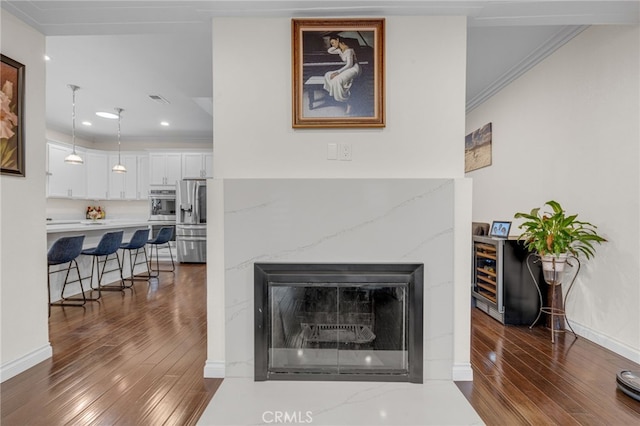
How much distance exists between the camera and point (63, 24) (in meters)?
2.19

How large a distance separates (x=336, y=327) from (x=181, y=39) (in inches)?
110

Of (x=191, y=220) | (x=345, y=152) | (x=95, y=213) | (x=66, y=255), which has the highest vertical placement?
(x=345, y=152)

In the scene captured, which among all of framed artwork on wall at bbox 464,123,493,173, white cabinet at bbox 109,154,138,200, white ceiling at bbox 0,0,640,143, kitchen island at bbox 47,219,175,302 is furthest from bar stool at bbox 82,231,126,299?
framed artwork on wall at bbox 464,123,493,173

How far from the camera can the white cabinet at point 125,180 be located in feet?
22.2

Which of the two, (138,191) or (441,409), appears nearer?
(441,409)

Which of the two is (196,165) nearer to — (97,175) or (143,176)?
(143,176)

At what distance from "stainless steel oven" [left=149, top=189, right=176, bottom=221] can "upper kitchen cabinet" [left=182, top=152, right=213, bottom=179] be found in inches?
19.0

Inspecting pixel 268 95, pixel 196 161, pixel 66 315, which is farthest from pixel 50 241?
pixel 196 161

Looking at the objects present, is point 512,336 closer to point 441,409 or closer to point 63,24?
point 441,409

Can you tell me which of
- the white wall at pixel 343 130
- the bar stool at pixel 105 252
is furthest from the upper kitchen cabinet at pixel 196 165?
the white wall at pixel 343 130

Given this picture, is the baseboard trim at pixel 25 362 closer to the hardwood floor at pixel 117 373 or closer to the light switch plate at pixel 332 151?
the hardwood floor at pixel 117 373

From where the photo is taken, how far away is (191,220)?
20.2 ft

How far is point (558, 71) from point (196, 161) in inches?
237

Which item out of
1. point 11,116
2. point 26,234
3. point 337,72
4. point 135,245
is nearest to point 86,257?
point 135,245
